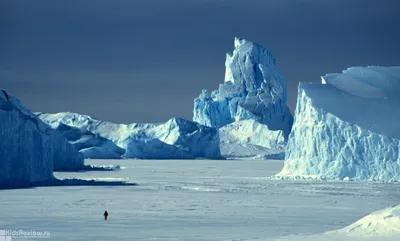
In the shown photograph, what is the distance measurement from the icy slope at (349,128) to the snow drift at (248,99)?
57.7 metres

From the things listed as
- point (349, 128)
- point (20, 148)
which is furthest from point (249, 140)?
point (20, 148)

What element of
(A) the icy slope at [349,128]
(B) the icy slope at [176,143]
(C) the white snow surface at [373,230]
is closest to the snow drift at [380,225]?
(C) the white snow surface at [373,230]

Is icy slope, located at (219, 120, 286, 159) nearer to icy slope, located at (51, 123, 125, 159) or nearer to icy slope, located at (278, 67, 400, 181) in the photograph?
icy slope, located at (51, 123, 125, 159)

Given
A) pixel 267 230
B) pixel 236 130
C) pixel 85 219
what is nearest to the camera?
pixel 267 230

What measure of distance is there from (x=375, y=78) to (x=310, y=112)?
16.2 feet

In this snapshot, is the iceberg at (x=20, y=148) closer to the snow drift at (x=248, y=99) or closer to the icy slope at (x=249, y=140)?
the icy slope at (x=249, y=140)

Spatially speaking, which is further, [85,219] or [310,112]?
[310,112]

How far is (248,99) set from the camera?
10406cm

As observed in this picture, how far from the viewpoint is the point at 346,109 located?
3869cm

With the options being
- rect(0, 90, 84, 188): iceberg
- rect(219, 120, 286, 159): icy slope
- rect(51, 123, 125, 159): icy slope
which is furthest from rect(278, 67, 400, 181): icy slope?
rect(219, 120, 286, 159): icy slope

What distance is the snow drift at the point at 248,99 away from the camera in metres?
102

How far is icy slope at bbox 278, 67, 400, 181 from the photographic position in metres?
36.8

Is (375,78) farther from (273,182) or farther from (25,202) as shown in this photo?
(25,202)

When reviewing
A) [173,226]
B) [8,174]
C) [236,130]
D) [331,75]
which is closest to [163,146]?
[236,130]
